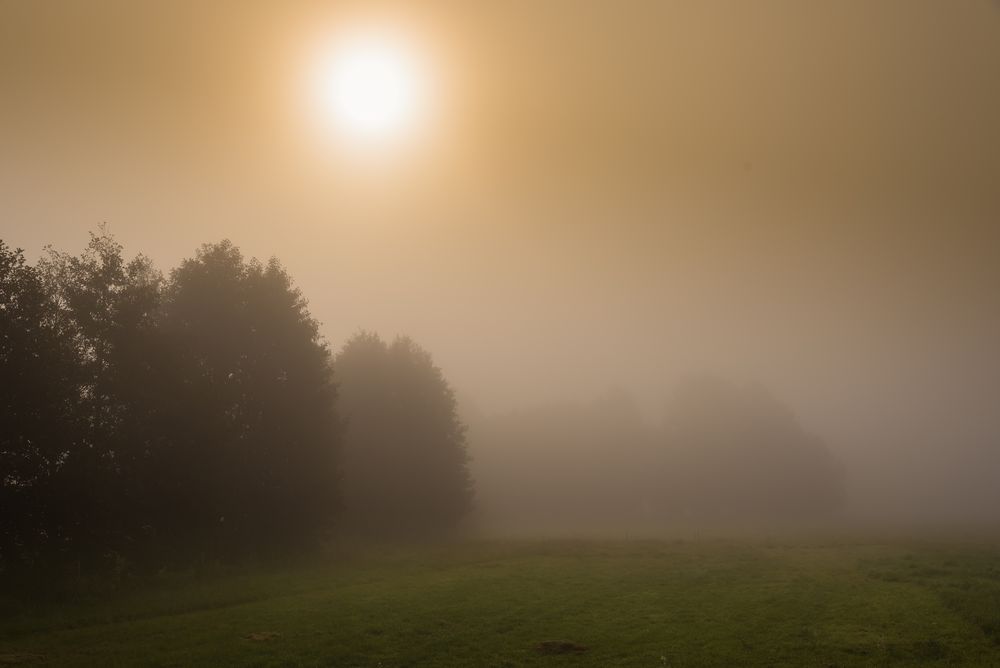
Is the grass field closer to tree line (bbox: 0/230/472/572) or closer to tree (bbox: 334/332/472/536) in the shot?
tree line (bbox: 0/230/472/572)

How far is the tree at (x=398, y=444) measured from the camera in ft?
197

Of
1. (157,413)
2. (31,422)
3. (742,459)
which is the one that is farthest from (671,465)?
(31,422)

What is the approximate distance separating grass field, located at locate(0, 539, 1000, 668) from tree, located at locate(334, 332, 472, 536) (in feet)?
79.2

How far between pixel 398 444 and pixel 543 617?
42.4 meters

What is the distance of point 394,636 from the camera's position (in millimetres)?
20469

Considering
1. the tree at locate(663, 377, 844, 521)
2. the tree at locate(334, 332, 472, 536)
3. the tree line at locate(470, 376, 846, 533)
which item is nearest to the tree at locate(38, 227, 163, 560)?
the tree at locate(334, 332, 472, 536)

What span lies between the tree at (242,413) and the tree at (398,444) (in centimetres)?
1484

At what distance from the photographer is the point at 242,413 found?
40969 millimetres

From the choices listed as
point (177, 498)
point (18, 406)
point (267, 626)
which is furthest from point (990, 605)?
point (18, 406)

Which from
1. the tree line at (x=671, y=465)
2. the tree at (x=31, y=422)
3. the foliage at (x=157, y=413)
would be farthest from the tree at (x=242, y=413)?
the tree line at (x=671, y=465)

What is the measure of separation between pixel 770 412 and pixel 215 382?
4375 inches

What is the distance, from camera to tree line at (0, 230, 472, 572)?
3070cm

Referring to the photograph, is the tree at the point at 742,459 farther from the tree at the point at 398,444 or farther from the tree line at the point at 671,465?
the tree at the point at 398,444

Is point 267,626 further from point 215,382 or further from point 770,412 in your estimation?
point 770,412
